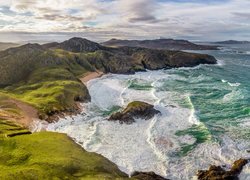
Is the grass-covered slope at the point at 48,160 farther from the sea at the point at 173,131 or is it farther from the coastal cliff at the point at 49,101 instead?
the sea at the point at 173,131

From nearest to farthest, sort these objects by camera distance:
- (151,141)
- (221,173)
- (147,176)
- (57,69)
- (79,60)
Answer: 1. (147,176)
2. (221,173)
3. (151,141)
4. (57,69)
5. (79,60)

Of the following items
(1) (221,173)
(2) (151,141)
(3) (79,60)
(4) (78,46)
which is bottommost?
(2) (151,141)

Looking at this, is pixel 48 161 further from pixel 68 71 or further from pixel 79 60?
pixel 79 60

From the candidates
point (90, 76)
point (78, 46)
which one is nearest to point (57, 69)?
point (90, 76)

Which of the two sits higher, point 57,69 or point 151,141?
point 57,69

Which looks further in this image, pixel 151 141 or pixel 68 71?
pixel 68 71

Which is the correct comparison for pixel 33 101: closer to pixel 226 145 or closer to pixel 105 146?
pixel 105 146

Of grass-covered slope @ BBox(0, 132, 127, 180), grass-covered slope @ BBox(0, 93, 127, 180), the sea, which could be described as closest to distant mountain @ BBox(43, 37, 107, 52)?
the sea

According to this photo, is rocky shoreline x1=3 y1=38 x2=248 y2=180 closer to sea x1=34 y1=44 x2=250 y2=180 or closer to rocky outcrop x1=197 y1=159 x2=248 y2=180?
rocky outcrop x1=197 y1=159 x2=248 y2=180

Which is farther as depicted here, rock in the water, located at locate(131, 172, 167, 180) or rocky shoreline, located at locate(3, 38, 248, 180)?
rocky shoreline, located at locate(3, 38, 248, 180)
